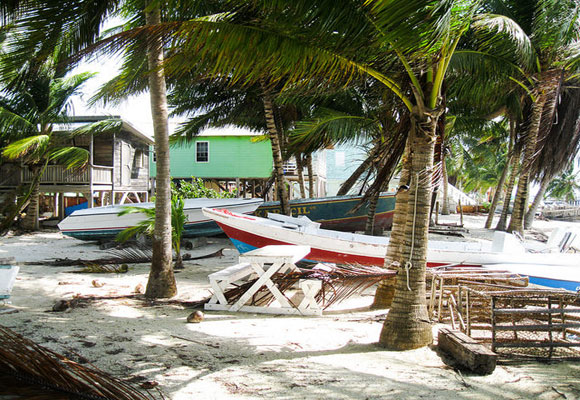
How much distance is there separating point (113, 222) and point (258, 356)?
11.8 m

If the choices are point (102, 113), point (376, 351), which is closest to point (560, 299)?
point (376, 351)

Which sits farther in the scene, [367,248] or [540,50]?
[540,50]

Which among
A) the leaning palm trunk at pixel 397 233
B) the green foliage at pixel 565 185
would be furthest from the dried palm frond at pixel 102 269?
the green foliage at pixel 565 185

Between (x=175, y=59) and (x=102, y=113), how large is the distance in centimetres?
1790

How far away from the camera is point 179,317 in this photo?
6.38 m

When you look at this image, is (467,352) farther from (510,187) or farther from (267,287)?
(510,187)

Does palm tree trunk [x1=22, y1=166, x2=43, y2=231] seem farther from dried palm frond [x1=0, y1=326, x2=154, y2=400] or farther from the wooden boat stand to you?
dried palm frond [x1=0, y1=326, x2=154, y2=400]

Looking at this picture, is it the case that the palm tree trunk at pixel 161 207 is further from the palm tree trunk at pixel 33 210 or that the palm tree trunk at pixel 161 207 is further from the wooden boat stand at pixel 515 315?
the palm tree trunk at pixel 33 210

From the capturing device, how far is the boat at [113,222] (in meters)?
15.1

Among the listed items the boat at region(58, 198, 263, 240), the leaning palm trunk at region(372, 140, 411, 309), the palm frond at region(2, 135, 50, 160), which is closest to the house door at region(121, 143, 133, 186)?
the palm frond at region(2, 135, 50, 160)

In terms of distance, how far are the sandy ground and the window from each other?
18.6 metres

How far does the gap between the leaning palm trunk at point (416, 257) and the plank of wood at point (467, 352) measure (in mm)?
242

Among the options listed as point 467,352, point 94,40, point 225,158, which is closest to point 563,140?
point 467,352

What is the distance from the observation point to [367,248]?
8.96 m
